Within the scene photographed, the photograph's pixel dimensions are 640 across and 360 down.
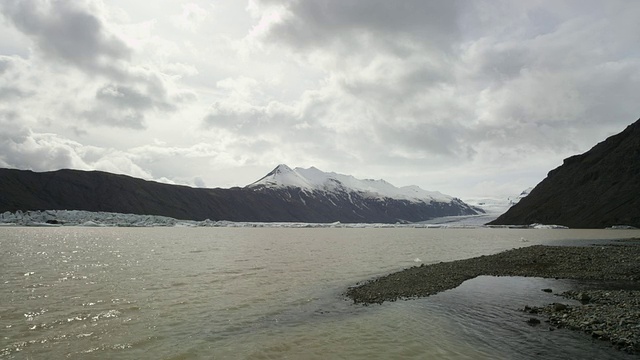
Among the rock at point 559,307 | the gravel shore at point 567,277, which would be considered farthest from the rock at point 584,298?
the rock at point 559,307

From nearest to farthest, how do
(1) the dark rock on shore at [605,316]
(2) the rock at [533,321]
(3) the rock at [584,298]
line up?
(1) the dark rock on shore at [605,316]
(2) the rock at [533,321]
(3) the rock at [584,298]

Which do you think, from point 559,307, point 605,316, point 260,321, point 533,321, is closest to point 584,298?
point 559,307

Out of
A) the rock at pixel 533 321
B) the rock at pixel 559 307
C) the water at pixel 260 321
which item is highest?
the rock at pixel 559 307

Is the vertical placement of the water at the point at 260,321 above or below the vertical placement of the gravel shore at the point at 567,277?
below

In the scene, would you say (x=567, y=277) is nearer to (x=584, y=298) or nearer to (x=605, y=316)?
(x=584, y=298)

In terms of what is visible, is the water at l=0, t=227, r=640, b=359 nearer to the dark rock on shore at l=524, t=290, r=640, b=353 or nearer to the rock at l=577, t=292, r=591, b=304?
the dark rock on shore at l=524, t=290, r=640, b=353

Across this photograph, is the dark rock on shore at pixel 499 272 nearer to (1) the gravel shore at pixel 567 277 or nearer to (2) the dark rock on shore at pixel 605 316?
(1) the gravel shore at pixel 567 277

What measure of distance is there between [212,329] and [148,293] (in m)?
11.7

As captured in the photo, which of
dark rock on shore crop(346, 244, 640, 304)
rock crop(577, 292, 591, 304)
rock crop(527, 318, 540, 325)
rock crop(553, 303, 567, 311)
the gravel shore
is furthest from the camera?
dark rock on shore crop(346, 244, 640, 304)

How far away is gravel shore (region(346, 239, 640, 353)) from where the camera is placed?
56.4 ft

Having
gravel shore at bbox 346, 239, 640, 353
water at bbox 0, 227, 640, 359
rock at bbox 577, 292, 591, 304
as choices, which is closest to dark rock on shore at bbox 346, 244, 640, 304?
gravel shore at bbox 346, 239, 640, 353

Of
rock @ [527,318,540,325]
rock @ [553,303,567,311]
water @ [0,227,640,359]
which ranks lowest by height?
water @ [0,227,640,359]

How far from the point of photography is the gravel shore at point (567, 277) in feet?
56.4

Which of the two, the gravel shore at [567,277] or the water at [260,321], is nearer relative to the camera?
the water at [260,321]
